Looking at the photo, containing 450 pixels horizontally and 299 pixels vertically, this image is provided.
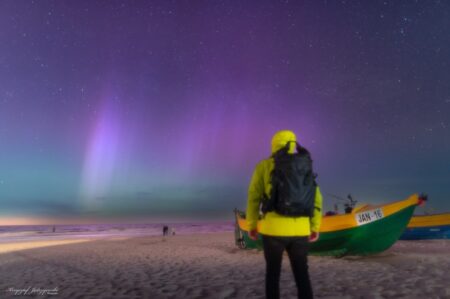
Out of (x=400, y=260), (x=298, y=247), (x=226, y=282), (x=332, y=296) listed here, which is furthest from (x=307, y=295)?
(x=400, y=260)

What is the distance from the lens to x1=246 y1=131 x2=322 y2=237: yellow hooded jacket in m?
3.38

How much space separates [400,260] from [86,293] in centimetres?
890

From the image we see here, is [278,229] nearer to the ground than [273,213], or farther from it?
nearer to the ground

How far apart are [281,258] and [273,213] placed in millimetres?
490

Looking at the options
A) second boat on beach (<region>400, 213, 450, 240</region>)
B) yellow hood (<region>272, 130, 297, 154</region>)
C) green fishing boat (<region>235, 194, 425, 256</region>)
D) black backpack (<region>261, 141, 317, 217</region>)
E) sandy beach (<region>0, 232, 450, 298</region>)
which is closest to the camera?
black backpack (<region>261, 141, 317, 217</region>)

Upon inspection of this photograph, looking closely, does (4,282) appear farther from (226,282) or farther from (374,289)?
(374,289)

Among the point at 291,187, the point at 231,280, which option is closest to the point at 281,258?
the point at 291,187

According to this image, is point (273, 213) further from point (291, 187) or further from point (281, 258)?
point (281, 258)

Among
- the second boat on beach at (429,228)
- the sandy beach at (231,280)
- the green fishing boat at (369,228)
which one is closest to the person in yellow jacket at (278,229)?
the sandy beach at (231,280)

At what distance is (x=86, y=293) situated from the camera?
6633 mm

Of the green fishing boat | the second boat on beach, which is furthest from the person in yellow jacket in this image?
the second boat on beach

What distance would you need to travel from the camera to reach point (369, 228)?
1095cm

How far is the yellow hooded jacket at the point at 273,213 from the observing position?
338 cm

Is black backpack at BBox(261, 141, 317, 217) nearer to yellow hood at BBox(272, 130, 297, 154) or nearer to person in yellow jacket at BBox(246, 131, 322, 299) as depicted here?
person in yellow jacket at BBox(246, 131, 322, 299)
